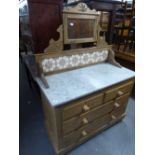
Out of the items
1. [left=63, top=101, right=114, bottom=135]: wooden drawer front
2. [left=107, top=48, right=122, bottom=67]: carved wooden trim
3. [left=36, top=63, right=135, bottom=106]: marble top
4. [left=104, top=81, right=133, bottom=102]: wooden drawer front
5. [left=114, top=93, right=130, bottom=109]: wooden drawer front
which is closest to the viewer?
[left=36, top=63, right=135, bottom=106]: marble top

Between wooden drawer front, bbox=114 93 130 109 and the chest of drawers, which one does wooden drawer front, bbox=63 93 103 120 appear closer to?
the chest of drawers

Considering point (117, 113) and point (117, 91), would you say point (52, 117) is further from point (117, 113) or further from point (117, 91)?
point (117, 113)

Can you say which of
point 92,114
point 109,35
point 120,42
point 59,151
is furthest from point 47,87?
point 120,42

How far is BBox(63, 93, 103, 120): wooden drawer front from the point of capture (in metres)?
Answer: 0.99

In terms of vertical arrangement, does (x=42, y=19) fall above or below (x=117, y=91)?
above

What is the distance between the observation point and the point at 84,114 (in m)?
1.14

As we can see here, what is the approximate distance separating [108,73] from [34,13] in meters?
1.00

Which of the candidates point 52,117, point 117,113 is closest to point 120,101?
point 117,113

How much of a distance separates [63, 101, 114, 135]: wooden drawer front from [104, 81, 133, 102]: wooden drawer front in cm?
9

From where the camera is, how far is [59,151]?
1.23 metres

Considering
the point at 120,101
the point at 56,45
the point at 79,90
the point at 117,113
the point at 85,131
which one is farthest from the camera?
the point at 117,113

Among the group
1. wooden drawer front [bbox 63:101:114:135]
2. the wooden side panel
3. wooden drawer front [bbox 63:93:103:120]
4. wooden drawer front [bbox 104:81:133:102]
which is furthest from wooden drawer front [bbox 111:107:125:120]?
the wooden side panel

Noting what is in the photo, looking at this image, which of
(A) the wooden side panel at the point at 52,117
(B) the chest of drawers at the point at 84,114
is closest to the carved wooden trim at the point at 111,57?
(B) the chest of drawers at the point at 84,114

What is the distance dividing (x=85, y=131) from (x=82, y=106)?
1.33 ft
